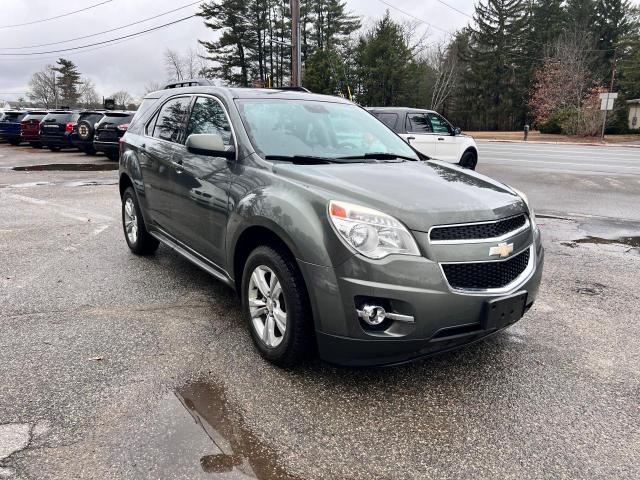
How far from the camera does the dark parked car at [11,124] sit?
24.5 m

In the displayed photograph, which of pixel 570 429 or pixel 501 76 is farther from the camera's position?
pixel 501 76

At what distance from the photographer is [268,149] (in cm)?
354

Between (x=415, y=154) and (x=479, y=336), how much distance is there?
195 centimetres

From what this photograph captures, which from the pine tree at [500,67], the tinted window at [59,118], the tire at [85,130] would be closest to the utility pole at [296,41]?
the tire at [85,130]

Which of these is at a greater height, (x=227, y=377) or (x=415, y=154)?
(x=415, y=154)

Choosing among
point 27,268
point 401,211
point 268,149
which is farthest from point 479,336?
point 27,268

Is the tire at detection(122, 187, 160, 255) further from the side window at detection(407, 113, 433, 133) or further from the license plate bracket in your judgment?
the side window at detection(407, 113, 433, 133)

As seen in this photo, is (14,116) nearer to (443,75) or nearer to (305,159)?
(305,159)

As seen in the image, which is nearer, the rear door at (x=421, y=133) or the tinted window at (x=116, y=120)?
the rear door at (x=421, y=133)

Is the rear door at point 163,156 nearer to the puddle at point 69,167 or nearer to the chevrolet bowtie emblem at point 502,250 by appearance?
the chevrolet bowtie emblem at point 502,250

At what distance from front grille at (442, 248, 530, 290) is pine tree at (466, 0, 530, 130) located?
62.4 metres

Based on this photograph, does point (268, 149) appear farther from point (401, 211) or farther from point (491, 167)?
point (491, 167)

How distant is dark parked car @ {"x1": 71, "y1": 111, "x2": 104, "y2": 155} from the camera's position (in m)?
18.7

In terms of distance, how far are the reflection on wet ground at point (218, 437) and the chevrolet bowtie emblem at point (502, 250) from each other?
1602 millimetres
